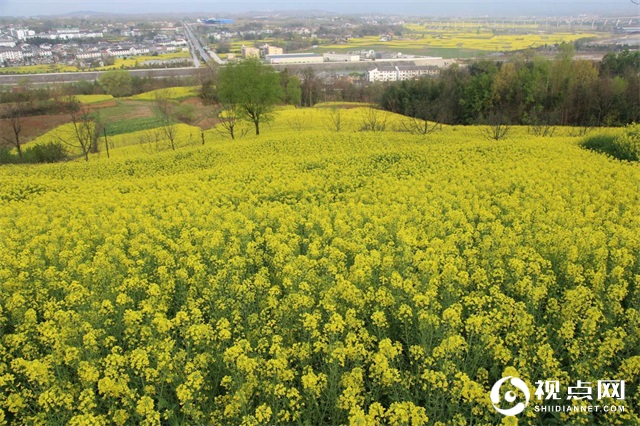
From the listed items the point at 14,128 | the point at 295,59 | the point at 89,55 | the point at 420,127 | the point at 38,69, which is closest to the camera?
the point at 14,128

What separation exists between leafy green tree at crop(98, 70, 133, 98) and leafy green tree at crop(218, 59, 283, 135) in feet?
185

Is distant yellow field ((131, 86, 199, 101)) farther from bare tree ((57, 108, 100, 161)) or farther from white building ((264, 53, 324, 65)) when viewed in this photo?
white building ((264, 53, 324, 65))

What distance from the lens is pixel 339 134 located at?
32781 mm

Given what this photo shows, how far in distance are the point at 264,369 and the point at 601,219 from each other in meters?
9.64

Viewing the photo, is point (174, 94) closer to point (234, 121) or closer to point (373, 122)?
point (234, 121)

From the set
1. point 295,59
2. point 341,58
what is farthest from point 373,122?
point 341,58

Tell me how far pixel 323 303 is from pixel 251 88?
33.1 m

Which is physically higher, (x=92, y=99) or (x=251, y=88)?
(x=251, y=88)

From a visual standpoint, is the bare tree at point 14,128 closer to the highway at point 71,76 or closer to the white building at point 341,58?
the highway at point 71,76

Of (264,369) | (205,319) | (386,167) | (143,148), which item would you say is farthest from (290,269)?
(143,148)

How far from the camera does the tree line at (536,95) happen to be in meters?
50.3

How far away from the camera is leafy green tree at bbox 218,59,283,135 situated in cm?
3816

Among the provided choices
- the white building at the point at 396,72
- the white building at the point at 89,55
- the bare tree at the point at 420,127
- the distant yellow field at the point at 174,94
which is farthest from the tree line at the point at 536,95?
the white building at the point at 89,55

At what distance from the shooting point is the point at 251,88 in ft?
124
